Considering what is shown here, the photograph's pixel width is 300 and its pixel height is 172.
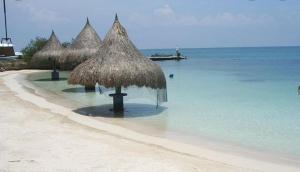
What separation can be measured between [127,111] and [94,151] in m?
5.42

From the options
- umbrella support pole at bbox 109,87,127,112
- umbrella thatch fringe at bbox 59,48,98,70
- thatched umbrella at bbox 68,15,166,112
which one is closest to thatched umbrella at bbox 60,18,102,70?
umbrella thatch fringe at bbox 59,48,98,70

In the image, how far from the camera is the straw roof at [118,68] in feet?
36.1

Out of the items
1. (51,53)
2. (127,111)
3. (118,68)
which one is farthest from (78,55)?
(118,68)

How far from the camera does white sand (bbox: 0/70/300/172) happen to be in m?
5.93

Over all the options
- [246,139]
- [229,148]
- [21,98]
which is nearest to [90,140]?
[229,148]

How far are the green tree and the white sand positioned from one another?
25.0 metres

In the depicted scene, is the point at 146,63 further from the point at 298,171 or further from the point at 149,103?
the point at 298,171

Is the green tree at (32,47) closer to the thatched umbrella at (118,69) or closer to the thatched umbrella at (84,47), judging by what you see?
the thatched umbrella at (84,47)

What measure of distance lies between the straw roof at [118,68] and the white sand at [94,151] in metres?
1.54

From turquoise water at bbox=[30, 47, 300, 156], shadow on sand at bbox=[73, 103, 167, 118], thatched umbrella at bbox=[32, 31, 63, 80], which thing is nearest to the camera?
turquoise water at bbox=[30, 47, 300, 156]

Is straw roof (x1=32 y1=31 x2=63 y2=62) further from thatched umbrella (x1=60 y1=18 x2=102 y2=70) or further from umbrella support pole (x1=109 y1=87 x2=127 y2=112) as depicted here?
umbrella support pole (x1=109 y1=87 x2=127 y2=112)

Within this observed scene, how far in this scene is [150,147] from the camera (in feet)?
24.6

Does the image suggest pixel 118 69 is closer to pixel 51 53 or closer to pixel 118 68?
pixel 118 68

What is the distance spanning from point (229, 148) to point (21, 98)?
847cm
